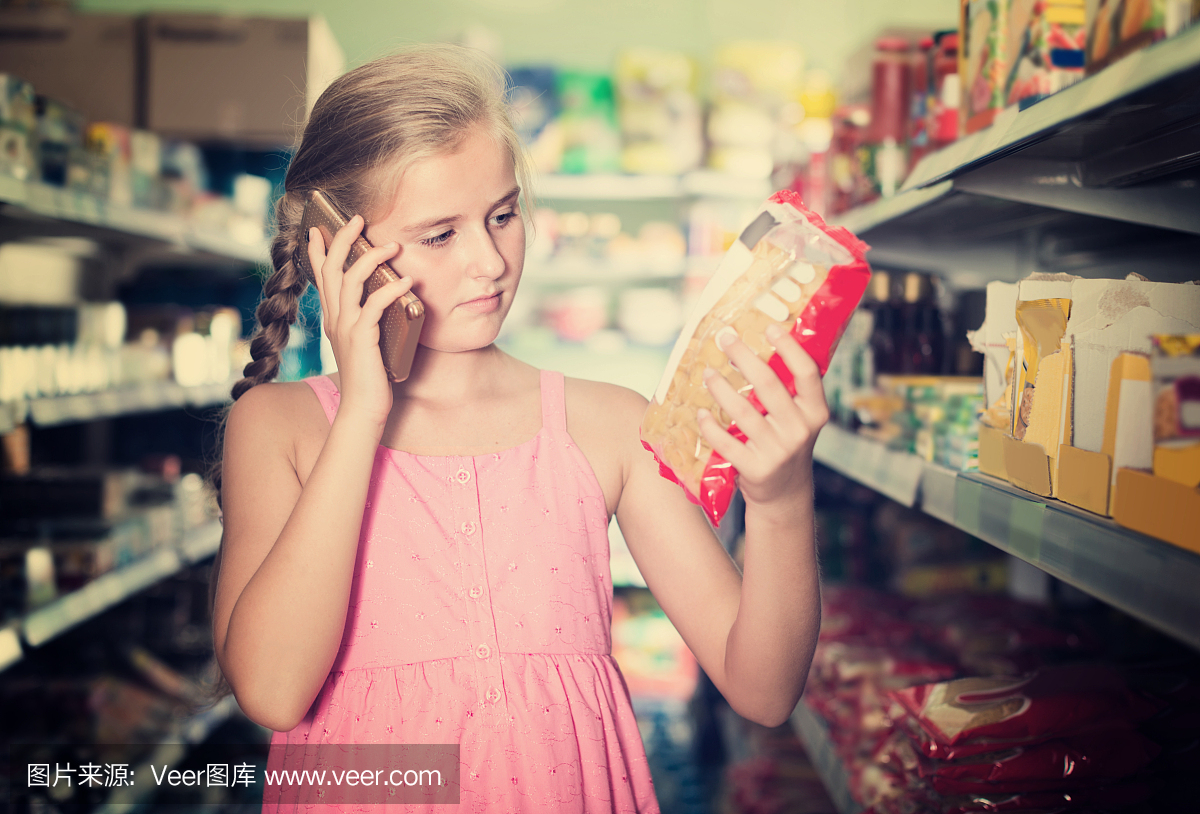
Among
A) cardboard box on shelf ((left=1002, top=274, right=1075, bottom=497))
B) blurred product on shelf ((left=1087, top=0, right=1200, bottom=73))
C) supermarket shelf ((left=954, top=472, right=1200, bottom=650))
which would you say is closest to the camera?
supermarket shelf ((left=954, top=472, right=1200, bottom=650))

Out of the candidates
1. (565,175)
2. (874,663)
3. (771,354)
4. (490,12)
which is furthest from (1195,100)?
(490,12)

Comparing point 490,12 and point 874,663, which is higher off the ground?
point 490,12

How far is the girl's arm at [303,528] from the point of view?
897 millimetres

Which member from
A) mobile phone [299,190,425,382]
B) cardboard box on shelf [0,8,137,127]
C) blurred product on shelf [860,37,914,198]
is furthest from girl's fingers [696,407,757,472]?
cardboard box on shelf [0,8,137,127]

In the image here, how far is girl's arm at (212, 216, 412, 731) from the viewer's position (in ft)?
2.94

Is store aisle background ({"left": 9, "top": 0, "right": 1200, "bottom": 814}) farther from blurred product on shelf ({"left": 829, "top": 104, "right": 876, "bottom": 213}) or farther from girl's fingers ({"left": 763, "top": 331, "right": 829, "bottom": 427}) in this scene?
girl's fingers ({"left": 763, "top": 331, "right": 829, "bottom": 427})

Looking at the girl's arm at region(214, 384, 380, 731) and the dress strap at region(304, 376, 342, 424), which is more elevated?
the dress strap at region(304, 376, 342, 424)

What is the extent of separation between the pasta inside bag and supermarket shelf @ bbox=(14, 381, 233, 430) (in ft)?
4.52

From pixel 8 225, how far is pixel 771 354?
219cm

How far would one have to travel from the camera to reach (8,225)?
2107 millimetres

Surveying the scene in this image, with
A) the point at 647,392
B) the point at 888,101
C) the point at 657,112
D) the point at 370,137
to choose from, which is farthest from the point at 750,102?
the point at 370,137

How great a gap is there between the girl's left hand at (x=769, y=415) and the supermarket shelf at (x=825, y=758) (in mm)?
778

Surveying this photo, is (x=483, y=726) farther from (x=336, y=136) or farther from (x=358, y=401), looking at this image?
(x=336, y=136)

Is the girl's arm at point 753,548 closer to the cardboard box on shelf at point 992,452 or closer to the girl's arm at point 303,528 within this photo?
the cardboard box on shelf at point 992,452
